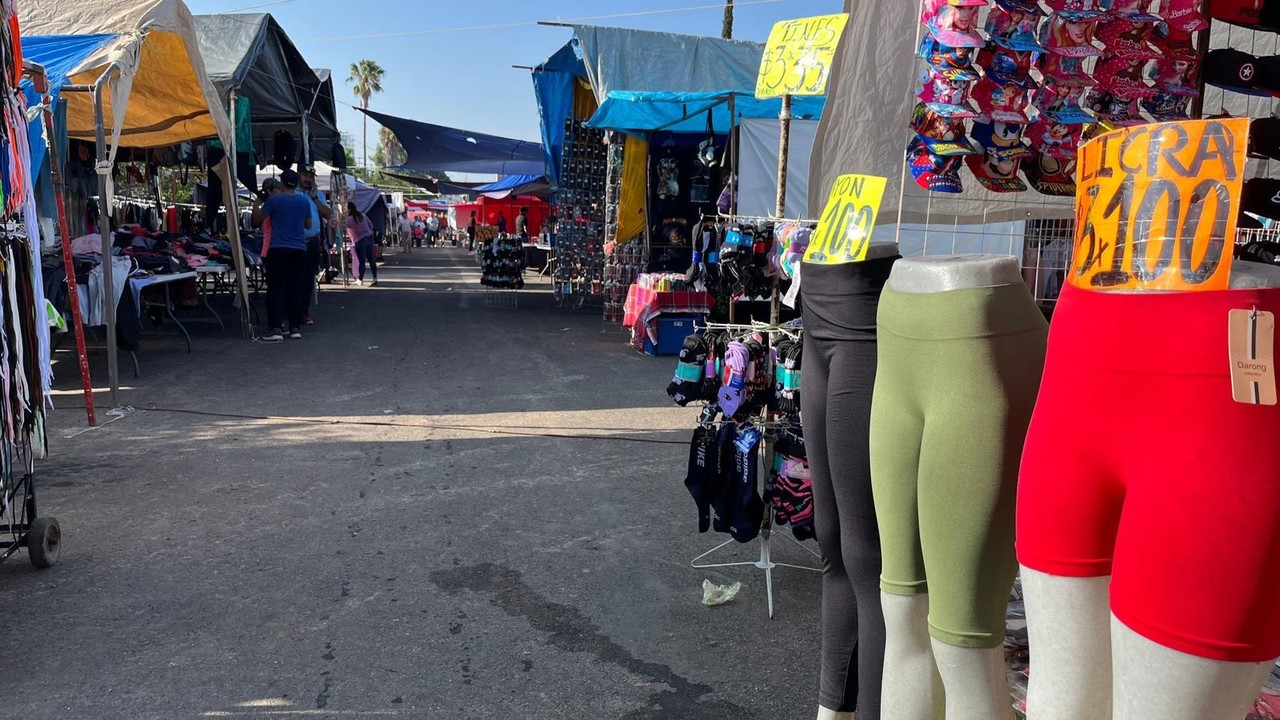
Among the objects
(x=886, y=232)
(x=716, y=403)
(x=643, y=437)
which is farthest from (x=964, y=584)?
(x=886, y=232)

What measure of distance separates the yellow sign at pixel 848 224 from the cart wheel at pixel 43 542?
138 inches

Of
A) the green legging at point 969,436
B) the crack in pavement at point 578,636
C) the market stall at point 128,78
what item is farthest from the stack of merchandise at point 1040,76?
the market stall at point 128,78

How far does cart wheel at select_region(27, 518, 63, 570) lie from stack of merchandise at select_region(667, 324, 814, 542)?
280cm

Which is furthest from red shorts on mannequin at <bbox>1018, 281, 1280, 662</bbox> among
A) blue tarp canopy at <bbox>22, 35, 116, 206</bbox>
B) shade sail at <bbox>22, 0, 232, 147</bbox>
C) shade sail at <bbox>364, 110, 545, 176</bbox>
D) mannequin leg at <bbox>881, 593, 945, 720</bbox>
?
shade sail at <bbox>364, 110, 545, 176</bbox>

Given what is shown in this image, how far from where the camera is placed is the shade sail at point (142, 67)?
760 cm

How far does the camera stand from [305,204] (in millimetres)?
11070

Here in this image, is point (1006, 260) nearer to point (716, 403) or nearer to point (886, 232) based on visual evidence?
point (716, 403)

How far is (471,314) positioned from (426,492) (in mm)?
9671

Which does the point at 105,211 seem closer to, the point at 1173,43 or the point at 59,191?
the point at 59,191

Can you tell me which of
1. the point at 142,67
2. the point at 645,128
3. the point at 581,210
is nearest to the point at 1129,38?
→ the point at 645,128

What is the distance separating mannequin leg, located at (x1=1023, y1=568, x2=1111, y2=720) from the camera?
151 centimetres

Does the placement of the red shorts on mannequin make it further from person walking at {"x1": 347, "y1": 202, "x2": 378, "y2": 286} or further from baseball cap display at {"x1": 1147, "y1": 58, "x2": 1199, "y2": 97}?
person walking at {"x1": 347, "y1": 202, "x2": 378, "y2": 286}

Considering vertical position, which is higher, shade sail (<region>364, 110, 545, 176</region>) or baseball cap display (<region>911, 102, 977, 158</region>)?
shade sail (<region>364, 110, 545, 176</region>)

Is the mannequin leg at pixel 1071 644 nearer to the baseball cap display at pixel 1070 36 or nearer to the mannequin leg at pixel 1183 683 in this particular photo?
the mannequin leg at pixel 1183 683
